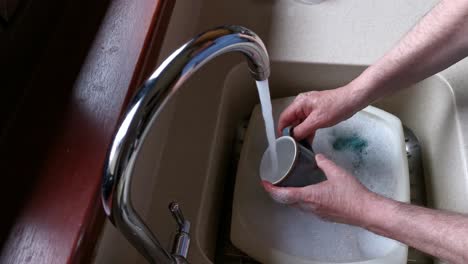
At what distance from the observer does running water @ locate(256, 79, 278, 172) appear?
0.66 metres

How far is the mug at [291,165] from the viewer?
0.77 m

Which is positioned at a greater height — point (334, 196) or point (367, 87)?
point (367, 87)

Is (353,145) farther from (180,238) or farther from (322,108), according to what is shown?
(180,238)

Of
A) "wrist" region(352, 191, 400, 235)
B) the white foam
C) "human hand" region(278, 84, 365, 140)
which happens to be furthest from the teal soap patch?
"wrist" region(352, 191, 400, 235)

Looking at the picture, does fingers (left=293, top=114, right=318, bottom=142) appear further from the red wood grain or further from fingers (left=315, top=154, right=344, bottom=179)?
the red wood grain

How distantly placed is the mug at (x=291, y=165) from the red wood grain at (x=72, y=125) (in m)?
0.29

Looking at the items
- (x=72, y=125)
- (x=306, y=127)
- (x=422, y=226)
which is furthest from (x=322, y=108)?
(x=72, y=125)

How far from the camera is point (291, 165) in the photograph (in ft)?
2.51

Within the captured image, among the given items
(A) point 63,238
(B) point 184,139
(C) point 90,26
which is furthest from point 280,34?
(A) point 63,238

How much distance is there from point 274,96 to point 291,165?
35cm

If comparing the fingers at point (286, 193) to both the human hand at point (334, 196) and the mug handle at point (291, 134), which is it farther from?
the mug handle at point (291, 134)

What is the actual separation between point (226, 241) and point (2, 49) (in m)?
0.54

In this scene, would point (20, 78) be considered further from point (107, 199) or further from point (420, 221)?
point (420, 221)

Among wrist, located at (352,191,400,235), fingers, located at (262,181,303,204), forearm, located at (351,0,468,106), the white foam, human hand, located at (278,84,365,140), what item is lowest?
the white foam
